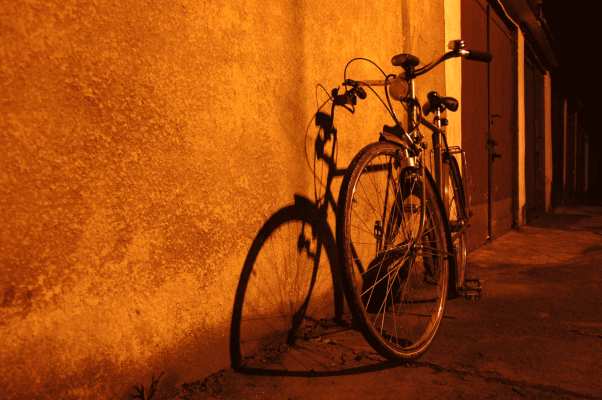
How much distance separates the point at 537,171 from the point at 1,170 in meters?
9.69

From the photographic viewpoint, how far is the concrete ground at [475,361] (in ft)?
6.41

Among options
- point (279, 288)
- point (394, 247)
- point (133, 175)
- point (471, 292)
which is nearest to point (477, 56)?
point (394, 247)

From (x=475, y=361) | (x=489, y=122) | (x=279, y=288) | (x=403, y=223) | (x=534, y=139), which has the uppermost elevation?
(x=489, y=122)

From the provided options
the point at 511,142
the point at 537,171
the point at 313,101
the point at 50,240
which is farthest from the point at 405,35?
the point at 537,171

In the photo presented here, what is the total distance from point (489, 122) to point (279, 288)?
15.1 feet

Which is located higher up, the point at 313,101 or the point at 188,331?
the point at 313,101

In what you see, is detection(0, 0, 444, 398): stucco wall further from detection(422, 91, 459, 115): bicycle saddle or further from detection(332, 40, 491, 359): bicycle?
detection(422, 91, 459, 115): bicycle saddle

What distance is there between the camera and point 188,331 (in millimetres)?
1905

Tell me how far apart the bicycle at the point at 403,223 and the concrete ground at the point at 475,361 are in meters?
0.14

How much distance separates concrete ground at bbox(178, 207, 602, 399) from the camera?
1.95 m

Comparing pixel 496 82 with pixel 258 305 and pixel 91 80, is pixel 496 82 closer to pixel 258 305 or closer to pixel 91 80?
pixel 258 305

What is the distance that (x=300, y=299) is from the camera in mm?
2545

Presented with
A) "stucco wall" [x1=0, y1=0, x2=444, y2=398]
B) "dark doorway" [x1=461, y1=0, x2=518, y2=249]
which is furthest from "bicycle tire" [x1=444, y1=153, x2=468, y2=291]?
"dark doorway" [x1=461, y1=0, x2=518, y2=249]

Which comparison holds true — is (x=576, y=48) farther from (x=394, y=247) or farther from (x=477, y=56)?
(x=394, y=247)
